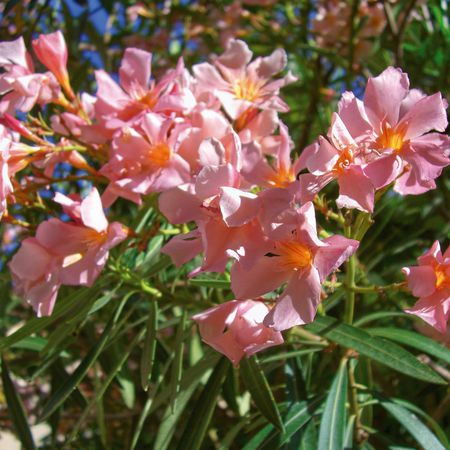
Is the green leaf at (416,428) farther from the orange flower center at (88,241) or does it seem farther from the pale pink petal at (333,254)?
the orange flower center at (88,241)

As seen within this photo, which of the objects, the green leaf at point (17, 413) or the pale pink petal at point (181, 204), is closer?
the pale pink petal at point (181, 204)

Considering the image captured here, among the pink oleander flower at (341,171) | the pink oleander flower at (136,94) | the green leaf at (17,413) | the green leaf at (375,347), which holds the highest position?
the pink oleander flower at (341,171)

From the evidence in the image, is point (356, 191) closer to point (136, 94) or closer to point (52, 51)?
point (136, 94)

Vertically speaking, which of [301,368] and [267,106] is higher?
[267,106]

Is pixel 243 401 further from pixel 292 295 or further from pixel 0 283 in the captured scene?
pixel 292 295

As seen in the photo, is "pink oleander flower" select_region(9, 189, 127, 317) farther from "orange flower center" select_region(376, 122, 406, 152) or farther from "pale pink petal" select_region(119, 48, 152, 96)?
"orange flower center" select_region(376, 122, 406, 152)

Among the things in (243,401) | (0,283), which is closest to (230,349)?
(243,401)

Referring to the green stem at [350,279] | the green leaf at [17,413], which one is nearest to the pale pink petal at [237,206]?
the green stem at [350,279]

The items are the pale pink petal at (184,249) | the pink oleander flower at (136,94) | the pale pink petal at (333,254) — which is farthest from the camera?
the pink oleander flower at (136,94)

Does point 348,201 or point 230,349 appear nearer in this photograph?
point 348,201
